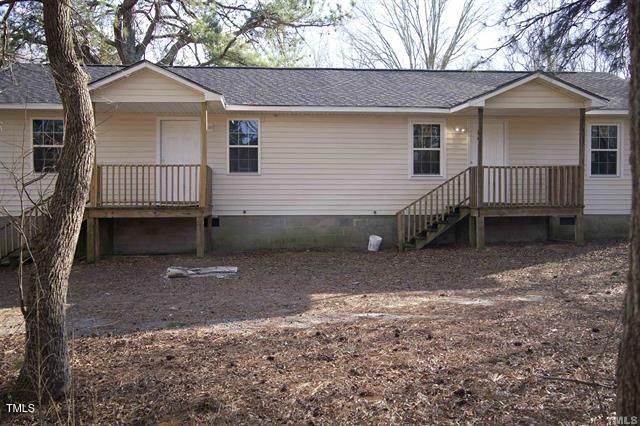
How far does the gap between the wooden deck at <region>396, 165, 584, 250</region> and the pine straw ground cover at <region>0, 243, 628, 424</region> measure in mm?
2444

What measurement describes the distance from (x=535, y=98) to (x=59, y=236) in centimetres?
1076

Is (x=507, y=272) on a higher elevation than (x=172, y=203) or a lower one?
lower

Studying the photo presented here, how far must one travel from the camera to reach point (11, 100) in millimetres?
11727

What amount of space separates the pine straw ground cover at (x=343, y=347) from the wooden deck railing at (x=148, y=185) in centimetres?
240

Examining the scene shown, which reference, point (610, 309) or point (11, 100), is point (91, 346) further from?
point (11, 100)

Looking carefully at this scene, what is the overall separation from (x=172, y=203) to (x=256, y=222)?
7.35ft

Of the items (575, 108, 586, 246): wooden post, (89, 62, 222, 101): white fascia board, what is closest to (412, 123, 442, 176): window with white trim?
(575, 108, 586, 246): wooden post

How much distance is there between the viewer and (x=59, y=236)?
3756mm

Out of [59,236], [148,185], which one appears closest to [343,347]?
[59,236]

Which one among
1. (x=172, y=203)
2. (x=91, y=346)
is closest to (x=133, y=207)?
(x=172, y=203)

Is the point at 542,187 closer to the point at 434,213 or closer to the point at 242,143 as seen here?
the point at 434,213

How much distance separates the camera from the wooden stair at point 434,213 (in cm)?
1195

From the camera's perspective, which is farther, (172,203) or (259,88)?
(259,88)

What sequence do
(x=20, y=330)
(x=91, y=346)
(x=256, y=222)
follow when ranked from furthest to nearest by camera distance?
(x=256, y=222) → (x=20, y=330) → (x=91, y=346)
